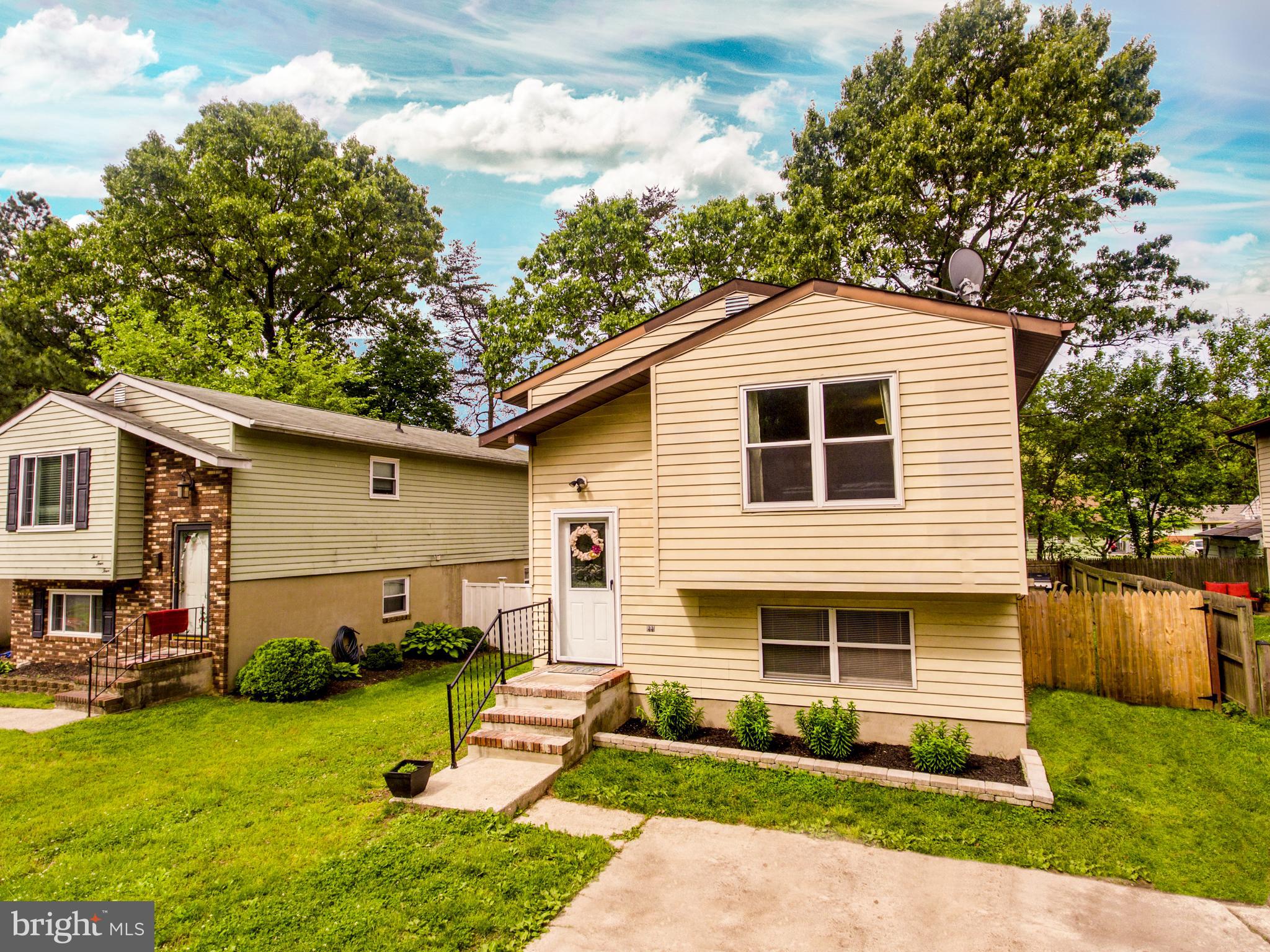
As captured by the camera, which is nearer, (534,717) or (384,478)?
(534,717)

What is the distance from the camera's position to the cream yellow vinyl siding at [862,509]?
6527mm

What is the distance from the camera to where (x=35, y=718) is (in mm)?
Result: 9422

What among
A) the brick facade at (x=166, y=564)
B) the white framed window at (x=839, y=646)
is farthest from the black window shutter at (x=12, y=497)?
the white framed window at (x=839, y=646)

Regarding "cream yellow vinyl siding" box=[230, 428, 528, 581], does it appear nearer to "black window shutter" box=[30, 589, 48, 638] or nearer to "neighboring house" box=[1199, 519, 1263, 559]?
"black window shutter" box=[30, 589, 48, 638]

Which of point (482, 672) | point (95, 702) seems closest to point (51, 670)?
point (95, 702)

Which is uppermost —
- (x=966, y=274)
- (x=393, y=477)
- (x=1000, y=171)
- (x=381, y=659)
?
(x=1000, y=171)

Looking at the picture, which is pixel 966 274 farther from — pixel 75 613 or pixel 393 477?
pixel 75 613

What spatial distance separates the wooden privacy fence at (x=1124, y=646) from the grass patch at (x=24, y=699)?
51.1 ft

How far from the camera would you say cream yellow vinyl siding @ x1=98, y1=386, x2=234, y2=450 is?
11.5 m

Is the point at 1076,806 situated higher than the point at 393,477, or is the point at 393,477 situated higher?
the point at 393,477

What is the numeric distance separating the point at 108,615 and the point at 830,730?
1327cm

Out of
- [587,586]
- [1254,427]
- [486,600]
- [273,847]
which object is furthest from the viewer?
[486,600]

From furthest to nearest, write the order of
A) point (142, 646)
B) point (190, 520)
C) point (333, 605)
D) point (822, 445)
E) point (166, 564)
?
point (333, 605), point (166, 564), point (190, 520), point (142, 646), point (822, 445)

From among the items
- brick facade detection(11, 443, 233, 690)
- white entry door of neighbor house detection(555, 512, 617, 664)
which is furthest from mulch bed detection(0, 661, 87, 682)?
white entry door of neighbor house detection(555, 512, 617, 664)
